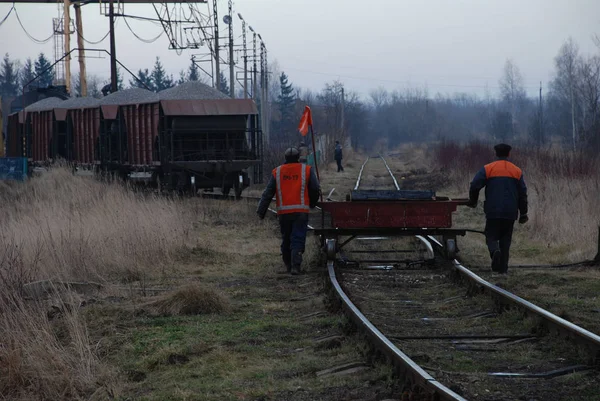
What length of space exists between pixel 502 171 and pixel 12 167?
2432cm

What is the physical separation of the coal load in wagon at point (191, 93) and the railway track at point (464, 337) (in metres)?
15.0

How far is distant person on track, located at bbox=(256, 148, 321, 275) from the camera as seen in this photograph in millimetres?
11914

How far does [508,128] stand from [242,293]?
83829mm

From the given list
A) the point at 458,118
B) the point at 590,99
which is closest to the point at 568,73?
the point at 590,99

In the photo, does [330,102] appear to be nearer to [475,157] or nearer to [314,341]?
[475,157]

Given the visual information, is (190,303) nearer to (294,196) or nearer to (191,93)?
(294,196)

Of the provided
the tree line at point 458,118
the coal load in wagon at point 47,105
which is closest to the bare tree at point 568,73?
the tree line at point 458,118

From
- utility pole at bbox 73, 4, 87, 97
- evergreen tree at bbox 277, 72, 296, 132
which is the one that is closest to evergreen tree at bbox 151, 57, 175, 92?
evergreen tree at bbox 277, 72, 296, 132

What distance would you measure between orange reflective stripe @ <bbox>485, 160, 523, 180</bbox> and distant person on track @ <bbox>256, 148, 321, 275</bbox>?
7.69 feet

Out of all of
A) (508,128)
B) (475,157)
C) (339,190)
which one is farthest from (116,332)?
(508,128)

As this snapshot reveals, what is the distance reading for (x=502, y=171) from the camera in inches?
444

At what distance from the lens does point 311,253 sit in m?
14.0

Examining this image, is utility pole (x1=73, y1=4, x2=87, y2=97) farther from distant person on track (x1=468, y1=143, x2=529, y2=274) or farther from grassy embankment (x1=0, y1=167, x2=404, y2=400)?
distant person on track (x1=468, y1=143, x2=529, y2=274)

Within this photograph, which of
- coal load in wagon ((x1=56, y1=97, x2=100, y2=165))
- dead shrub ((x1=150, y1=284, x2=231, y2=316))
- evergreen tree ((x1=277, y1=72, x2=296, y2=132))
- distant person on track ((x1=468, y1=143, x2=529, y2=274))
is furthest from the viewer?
evergreen tree ((x1=277, y1=72, x2=296, y2=132))
